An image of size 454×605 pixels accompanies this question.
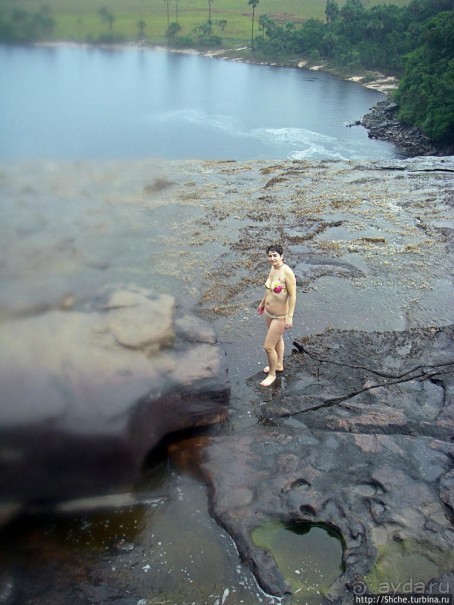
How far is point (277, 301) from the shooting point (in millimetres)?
5863

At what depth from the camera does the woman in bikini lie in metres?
5.73

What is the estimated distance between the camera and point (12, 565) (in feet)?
13.9

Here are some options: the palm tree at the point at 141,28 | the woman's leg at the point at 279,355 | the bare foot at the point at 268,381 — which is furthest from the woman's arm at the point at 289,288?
the palm tree at the point at 141,28

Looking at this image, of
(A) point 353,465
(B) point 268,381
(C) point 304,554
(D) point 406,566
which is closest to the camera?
(D) point 406,566

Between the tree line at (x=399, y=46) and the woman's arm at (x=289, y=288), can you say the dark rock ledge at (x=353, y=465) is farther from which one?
the tree line at (x=399, y=46)

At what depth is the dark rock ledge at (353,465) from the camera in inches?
175

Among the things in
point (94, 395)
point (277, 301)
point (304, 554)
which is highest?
point (277, 301)

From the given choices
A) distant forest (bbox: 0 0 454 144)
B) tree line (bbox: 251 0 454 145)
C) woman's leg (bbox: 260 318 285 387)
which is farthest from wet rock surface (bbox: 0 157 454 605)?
tree line (bbox: 251 0 454 145)

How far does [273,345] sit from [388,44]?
45054 millimetres

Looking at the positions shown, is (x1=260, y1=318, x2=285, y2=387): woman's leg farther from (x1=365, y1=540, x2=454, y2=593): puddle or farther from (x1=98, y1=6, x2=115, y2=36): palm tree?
(x1=98, y1=6, x2=115, y2=36): palm tree

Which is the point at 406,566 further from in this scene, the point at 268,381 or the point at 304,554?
the point at 268,381

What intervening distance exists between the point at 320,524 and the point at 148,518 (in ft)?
4.66

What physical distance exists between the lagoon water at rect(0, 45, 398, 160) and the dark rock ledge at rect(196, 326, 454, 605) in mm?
6339

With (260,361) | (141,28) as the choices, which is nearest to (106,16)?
(141,28)
